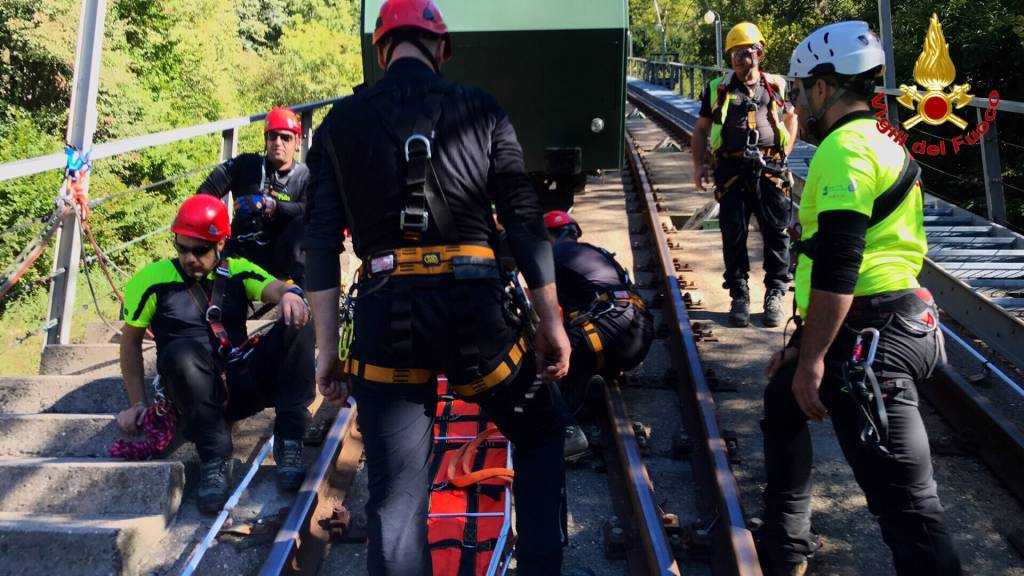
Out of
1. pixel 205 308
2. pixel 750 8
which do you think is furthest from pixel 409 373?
pixel 750 8

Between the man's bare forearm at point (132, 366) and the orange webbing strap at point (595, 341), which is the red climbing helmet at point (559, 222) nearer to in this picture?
the orange webbing strap at point (595, 341)

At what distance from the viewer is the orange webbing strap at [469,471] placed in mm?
4172

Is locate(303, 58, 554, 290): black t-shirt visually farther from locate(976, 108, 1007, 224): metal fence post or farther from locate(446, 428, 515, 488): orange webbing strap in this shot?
locate(976, 108, 1007, 224): metal fence post

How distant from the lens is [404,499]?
2877 millimetres

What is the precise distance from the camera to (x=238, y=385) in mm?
4668

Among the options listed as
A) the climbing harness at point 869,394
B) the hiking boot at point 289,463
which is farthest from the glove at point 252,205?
the climbing harness at point 869,394

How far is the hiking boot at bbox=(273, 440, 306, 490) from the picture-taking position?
436cm

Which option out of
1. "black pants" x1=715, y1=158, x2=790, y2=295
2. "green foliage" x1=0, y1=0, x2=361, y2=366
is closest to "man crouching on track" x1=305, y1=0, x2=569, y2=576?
"black pants" x1=715, y1=158, x2=790, y2=295

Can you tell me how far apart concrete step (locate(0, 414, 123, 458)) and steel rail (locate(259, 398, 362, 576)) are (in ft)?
3.87

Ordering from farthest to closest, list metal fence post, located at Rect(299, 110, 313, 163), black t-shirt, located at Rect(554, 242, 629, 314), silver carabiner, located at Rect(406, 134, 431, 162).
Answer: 1. metal fence post, located at Rect(299, 110, 313, 163)
2. black t-shirt, located at Rect(554, 242, 629, 314)
3. silver carabiner, located at Rect(406, 134, 431, 162)

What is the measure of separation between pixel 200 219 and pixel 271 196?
1.70m

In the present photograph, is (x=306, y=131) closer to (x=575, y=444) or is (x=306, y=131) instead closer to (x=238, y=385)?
(x=238, y=385)

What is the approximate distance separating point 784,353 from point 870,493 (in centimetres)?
60

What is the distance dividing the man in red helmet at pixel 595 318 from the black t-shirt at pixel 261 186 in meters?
1.95
